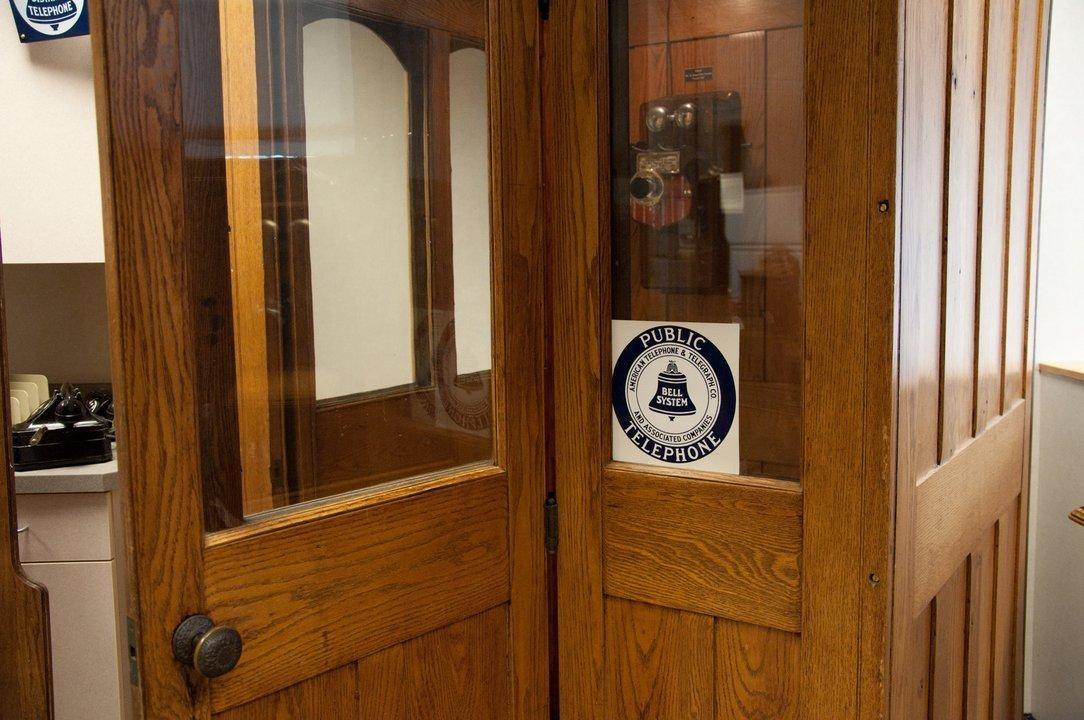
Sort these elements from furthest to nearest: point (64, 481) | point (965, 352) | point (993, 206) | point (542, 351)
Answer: point (64, 481), point (993, 206), point (965, 352), point (542, 351)

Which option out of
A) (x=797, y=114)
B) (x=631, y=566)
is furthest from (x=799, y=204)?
(x=631, y=566)

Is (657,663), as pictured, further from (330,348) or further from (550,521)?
(330,348)

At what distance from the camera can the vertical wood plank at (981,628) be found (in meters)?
1.73

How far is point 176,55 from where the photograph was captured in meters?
1.04

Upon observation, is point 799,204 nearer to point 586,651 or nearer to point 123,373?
point 586,651

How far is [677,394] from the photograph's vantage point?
1.38 m

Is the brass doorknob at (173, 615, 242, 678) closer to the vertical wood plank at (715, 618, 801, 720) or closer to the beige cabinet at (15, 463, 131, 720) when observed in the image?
the vertical wood plank at (715, 618, 801, 720)

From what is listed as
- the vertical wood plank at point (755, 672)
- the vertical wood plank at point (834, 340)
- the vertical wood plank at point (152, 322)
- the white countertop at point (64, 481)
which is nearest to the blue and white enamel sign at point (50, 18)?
the white countertop at point (64, 481)

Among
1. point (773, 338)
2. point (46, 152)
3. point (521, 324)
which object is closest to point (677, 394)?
point (773, 338)

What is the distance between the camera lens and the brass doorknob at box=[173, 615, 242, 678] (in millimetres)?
1066

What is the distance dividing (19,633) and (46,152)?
1.76m

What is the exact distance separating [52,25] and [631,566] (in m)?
2.37

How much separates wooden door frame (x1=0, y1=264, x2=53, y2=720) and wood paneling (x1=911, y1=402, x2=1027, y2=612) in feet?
4.40

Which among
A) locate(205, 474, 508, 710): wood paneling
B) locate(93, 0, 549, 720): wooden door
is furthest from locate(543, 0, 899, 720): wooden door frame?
locate(205, 474, 508, 710): wood paneling
